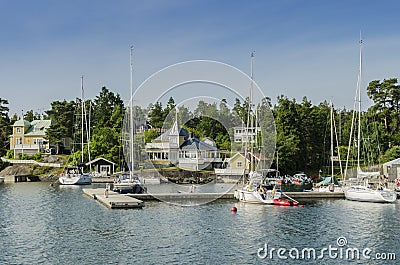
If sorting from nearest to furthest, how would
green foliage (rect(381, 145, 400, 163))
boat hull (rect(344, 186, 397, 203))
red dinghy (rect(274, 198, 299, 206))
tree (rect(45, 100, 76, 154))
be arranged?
red dinghy (rect(274, 198, 299, 206))
boat hull (rect(344, 186, 397, 203))
green foliage (rect(381, 145, 400, 163))
tree (rect(45, 100, 76, 154))

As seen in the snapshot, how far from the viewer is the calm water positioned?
21.4 meters

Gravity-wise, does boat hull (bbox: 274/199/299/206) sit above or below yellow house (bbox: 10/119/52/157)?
below

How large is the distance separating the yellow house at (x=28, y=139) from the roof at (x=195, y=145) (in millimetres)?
52698

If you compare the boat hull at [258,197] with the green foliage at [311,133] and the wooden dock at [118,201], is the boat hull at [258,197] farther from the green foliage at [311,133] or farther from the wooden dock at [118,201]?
the green foliage at [311,133]

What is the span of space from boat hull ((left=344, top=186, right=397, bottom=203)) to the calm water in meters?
1.26

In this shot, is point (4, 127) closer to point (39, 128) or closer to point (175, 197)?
point (39, 128)

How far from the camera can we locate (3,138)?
95438 millimetres

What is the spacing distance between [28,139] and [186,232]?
69052 millimetres

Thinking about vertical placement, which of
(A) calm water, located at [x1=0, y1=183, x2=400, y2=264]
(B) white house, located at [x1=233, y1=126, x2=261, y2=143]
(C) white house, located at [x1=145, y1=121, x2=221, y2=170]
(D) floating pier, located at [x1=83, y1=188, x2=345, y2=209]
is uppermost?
(B) white house, located at [x1=233, y1=126, x2=261, y2=143]

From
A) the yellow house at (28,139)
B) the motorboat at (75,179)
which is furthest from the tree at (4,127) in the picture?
the motorboat at (75,179)

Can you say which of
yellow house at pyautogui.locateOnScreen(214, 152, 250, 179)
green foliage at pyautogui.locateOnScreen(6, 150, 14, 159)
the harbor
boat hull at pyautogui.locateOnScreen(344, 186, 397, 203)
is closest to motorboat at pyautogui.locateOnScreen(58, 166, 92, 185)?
the harbor

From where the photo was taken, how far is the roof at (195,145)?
35.6 meters

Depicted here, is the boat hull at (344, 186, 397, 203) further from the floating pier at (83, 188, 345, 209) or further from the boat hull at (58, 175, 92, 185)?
the boat hull at (58, 175, 92, 185)

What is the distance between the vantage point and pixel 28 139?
88875 mm
